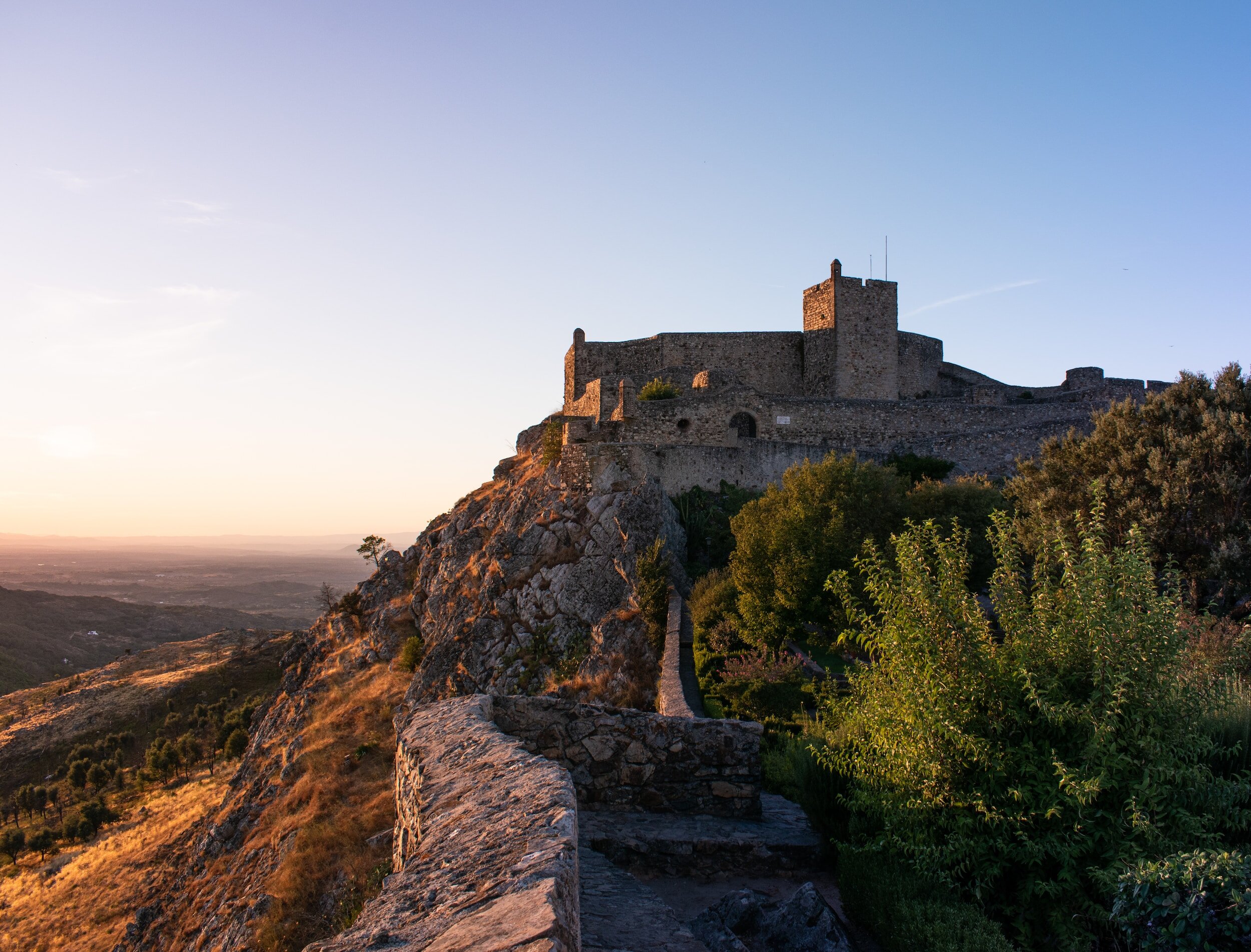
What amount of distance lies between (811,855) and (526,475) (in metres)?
23.7

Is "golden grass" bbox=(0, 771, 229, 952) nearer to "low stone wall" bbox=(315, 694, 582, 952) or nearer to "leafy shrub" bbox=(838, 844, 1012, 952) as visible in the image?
"low stone wall" bbox=(315, 694, 582, 952)

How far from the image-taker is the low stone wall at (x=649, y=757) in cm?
859

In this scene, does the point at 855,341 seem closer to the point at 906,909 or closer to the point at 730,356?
the point at 730,356

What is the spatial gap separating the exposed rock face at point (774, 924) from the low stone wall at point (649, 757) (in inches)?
78.8

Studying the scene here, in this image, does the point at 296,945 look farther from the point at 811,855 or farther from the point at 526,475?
the point at 526,475

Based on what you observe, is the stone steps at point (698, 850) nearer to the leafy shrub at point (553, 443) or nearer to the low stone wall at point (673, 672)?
the low stone wall at point (673, 672)

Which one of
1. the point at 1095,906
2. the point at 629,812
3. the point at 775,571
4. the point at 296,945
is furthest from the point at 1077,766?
→ the point at 296,945

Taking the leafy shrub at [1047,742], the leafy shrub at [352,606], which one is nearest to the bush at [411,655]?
the leafy shrub at [352,606]

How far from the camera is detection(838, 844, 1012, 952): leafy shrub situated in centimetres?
575

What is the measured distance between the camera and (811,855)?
25.8 feet

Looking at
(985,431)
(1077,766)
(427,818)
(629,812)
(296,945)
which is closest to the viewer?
(427,818)

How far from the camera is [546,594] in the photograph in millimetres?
25141

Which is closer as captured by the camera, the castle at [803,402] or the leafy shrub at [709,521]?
the leafy shrub at [709,521]

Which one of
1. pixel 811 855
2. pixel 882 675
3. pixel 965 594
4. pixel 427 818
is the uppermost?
pixel 965 594
